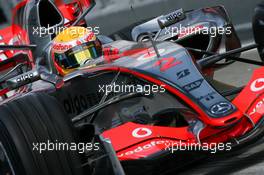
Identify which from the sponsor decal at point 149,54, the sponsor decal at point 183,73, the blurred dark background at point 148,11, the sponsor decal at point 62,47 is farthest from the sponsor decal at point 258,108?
the blurred dark background at point 148,11

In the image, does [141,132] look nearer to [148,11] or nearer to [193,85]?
[193,85]

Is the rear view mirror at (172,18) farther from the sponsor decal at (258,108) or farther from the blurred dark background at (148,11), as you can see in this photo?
the blurred dark background at (148,11)

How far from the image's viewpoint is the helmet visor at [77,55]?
529 cm

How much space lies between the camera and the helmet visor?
5.29m

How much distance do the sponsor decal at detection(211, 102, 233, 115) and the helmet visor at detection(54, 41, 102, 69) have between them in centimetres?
142

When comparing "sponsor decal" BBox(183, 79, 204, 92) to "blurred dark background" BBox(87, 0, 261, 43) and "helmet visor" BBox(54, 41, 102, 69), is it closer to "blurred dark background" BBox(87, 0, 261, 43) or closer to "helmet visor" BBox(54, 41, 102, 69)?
"helmet visor" BBox(54, 41, 102, 69)

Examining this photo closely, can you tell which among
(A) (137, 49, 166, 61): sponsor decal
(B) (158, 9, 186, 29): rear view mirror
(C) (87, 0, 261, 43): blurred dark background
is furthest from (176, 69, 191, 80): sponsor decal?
(C) (87, 0, 261, 43): blurred dark background

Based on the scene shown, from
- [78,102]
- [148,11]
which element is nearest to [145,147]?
[78,102]

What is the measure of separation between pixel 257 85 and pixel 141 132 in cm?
94

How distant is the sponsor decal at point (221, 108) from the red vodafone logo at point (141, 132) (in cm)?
42

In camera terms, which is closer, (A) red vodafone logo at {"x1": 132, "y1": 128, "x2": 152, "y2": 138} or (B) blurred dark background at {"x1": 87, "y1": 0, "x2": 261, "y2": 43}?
(A) red vodafone logo at {"x1": 132, "y1": 128, "x2": 152, "y2": 138}

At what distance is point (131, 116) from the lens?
15.6 ft

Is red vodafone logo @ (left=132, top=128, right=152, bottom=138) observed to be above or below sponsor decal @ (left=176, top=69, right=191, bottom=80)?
below

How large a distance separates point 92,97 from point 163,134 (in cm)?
106
